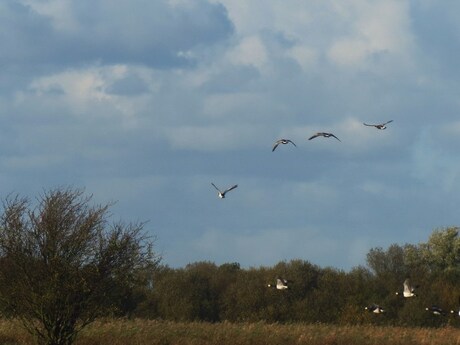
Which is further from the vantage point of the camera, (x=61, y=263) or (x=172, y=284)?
(x=172, y=284)

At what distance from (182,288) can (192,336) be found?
3194 centimetres

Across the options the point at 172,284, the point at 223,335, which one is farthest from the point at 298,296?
the point at 223,335

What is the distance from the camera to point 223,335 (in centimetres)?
4916

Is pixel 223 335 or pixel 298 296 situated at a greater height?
pixel 298 296

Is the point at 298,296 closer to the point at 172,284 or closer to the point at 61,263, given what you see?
the point at 172,284

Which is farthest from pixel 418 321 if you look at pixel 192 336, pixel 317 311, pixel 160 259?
pixel 160 259

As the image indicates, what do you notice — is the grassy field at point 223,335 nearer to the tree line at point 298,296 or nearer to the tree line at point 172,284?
the tree line at point 172,284

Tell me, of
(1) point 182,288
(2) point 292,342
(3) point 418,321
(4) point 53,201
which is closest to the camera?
(4) point 53,201

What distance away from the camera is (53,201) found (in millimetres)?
38125

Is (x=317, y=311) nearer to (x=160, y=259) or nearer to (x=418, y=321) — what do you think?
(x=418, y=321)

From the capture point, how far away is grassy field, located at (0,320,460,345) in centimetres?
4653

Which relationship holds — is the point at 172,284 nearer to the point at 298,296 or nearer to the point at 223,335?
the point at 298,296

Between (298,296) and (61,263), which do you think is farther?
(298,296)

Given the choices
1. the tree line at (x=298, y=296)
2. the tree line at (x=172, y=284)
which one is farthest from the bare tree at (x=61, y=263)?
the tree line at (x=298, y=296)
